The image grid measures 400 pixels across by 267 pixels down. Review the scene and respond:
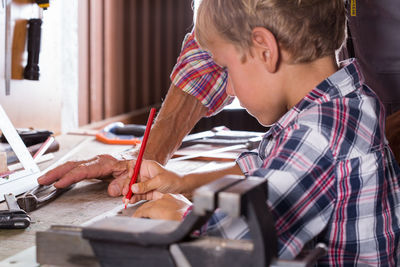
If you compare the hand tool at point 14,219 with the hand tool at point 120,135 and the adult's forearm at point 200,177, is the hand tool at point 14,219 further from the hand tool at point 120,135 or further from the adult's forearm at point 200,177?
the hand tool at point 120,135

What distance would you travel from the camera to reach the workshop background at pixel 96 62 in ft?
7.49

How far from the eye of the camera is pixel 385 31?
1.76 m

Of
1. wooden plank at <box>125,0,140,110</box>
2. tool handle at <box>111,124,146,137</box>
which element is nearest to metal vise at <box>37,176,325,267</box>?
tool handle at <box>111,124,146,137</box>

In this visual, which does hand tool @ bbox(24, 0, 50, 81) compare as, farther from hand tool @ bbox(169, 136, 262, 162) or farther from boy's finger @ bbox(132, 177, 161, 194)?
boy's finger @ bbox(132, 177, 161, 194)

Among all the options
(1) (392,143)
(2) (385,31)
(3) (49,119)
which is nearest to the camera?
(1) (392,143)

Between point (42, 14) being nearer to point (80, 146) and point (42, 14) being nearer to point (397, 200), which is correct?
point (80, 146)

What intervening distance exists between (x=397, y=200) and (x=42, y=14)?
1861mm

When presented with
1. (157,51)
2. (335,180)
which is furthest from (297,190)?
(157,51)

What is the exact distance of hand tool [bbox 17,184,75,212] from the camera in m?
1.13

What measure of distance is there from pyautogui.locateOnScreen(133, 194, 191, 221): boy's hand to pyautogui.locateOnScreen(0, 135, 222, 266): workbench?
16 centimetres

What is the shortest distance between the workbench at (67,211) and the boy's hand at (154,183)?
0.07m

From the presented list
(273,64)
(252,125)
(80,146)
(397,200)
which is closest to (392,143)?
(397,200)

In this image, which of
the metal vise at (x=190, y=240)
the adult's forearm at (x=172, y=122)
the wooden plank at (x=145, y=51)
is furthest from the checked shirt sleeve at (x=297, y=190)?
the wooden plank at (x=145, y=51)

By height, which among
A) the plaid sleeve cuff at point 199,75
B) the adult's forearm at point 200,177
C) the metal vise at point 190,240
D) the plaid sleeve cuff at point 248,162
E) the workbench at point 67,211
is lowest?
the workbench at point 67,211
